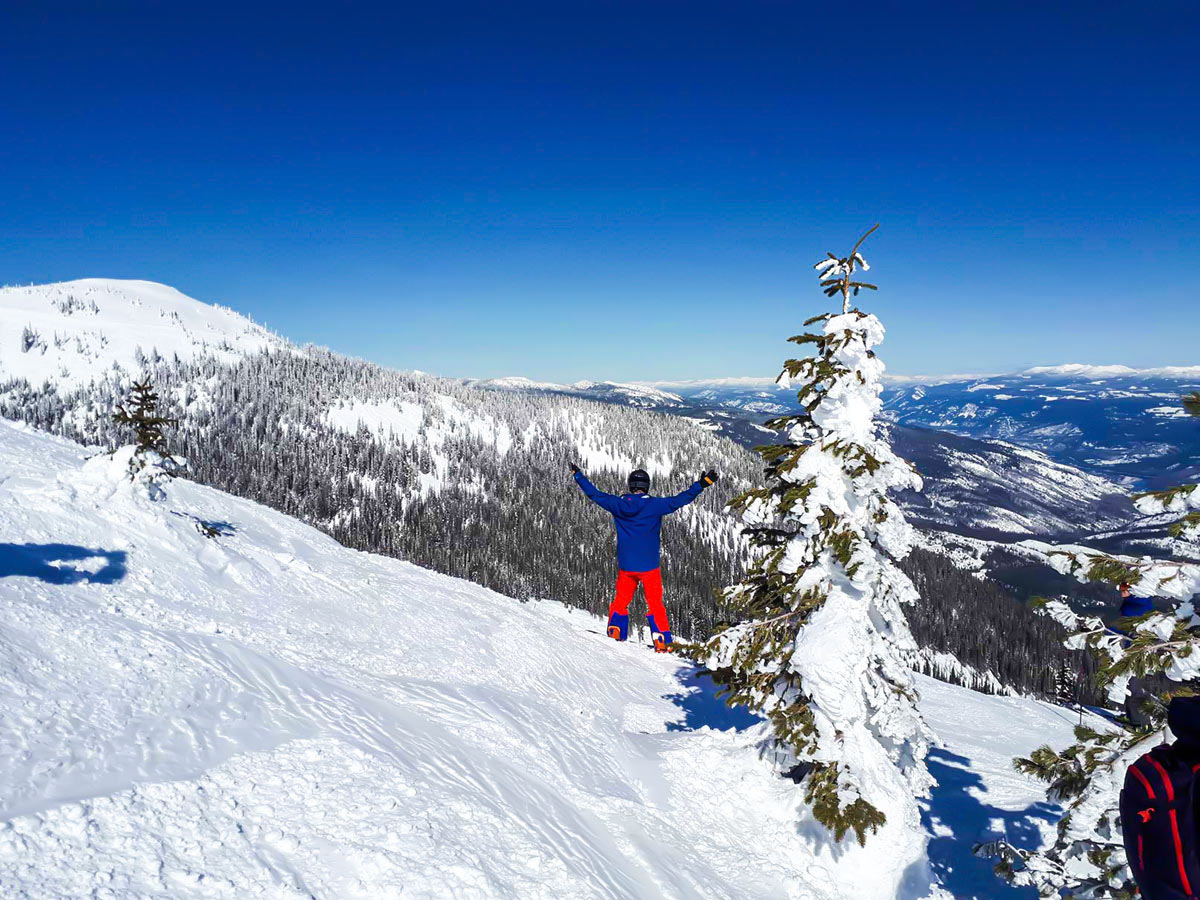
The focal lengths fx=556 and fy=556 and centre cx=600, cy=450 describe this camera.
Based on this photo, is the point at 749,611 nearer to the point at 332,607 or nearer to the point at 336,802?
the point at 336,802

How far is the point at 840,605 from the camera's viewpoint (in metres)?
8.20

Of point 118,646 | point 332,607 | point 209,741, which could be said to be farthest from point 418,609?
point 209,741

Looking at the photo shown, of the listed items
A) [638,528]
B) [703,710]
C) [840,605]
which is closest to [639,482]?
[638,528]

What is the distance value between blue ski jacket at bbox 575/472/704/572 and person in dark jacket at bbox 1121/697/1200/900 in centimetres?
921

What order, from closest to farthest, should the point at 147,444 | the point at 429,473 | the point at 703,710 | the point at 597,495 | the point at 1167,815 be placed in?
the point at 1167,815 → the point at 147,444 → the point at 597,495 → the point at 703,710 → the point at 429,473

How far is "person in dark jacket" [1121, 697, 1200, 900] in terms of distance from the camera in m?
2.40

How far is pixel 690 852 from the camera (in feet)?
24.7

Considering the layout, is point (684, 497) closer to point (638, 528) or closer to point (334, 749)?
point (638, 528)

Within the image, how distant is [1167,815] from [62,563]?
464 inches

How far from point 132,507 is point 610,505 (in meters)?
9.43

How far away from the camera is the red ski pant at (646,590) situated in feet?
41.2

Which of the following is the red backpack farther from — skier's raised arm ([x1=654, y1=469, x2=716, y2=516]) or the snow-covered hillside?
skier's raised arm ([x1=654, y1=469, x2=716, y2=516])

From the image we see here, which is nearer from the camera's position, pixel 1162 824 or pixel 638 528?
pixel 1162 824

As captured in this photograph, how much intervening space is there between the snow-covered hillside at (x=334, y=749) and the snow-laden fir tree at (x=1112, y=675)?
3.30m
